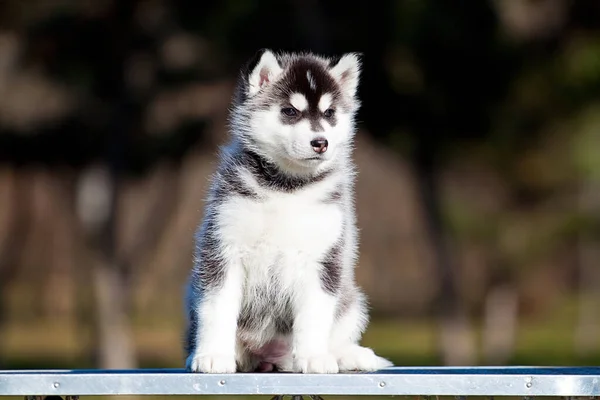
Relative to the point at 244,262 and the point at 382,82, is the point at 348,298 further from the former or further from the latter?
the point at 382,82

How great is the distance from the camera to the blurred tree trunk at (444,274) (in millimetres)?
18520

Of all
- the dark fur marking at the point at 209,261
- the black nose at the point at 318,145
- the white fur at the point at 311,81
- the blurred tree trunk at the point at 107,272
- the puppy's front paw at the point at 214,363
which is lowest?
the puppy's front paw at the point at 214,363

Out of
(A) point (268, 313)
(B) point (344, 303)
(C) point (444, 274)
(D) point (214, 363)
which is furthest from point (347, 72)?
(C) point (444, 274)

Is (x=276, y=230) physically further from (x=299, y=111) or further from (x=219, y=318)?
(x=299, y=111)

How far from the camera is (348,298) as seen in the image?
603cm

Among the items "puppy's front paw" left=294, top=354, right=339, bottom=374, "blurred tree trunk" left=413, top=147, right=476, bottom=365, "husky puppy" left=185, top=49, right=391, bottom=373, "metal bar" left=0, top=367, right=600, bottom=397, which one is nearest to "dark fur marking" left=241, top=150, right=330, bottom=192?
"husky puppy" left=185, top=49, right=391, bottom=373

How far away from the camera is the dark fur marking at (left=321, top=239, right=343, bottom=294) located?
5.52 meters

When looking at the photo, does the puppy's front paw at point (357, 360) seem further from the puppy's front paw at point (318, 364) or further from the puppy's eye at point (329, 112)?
the puppy's eye at point (329, 112)

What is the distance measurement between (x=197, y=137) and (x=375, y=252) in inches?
618

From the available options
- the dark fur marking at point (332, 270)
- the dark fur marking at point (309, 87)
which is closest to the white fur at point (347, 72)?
the dark fur marking at point (309, 87)

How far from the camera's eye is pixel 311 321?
5.48 m

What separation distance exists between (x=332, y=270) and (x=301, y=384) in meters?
0.82

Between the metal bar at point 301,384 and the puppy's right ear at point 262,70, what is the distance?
160 cm

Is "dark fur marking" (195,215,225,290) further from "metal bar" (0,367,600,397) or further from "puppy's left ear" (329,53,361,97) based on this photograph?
"puppy's left ear" (329,53,361,97)
